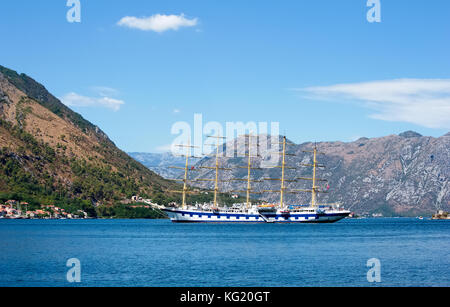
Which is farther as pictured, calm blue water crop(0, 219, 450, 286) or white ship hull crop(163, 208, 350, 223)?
white ship hull crop(163, 208, 350, 223)

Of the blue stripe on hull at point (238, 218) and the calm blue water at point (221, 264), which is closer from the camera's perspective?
the calm blue water at point (221, 264)

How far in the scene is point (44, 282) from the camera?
52875 mm

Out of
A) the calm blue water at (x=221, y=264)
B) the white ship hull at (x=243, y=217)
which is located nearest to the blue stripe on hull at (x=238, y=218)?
the white ship hull at (x=243, y=217)

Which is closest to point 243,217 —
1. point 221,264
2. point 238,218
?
point 238,218

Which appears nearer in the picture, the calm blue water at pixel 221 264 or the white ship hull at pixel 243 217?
the calm blue water at pixel 221 264

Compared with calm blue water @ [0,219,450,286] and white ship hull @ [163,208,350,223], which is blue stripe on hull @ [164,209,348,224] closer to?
white ship hull @ [163,208,350,223]

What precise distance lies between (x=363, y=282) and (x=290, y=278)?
7.14 meters

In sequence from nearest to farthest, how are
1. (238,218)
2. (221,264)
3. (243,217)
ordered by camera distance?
(221,264)
(243,217)
(238,218)

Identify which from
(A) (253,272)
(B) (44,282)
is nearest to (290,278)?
(A) (253,272)

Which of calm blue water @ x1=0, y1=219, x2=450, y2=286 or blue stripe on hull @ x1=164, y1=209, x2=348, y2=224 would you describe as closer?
calm blue water @ x1=0, y1=219, x2=450, y2=286

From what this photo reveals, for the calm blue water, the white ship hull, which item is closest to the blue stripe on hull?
the white ship hull

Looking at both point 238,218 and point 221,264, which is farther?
point 238,218

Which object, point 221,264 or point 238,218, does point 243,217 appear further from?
point 221,264

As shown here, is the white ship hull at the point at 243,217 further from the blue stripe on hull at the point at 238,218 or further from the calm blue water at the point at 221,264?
the calm blue water at the point at 221,264
